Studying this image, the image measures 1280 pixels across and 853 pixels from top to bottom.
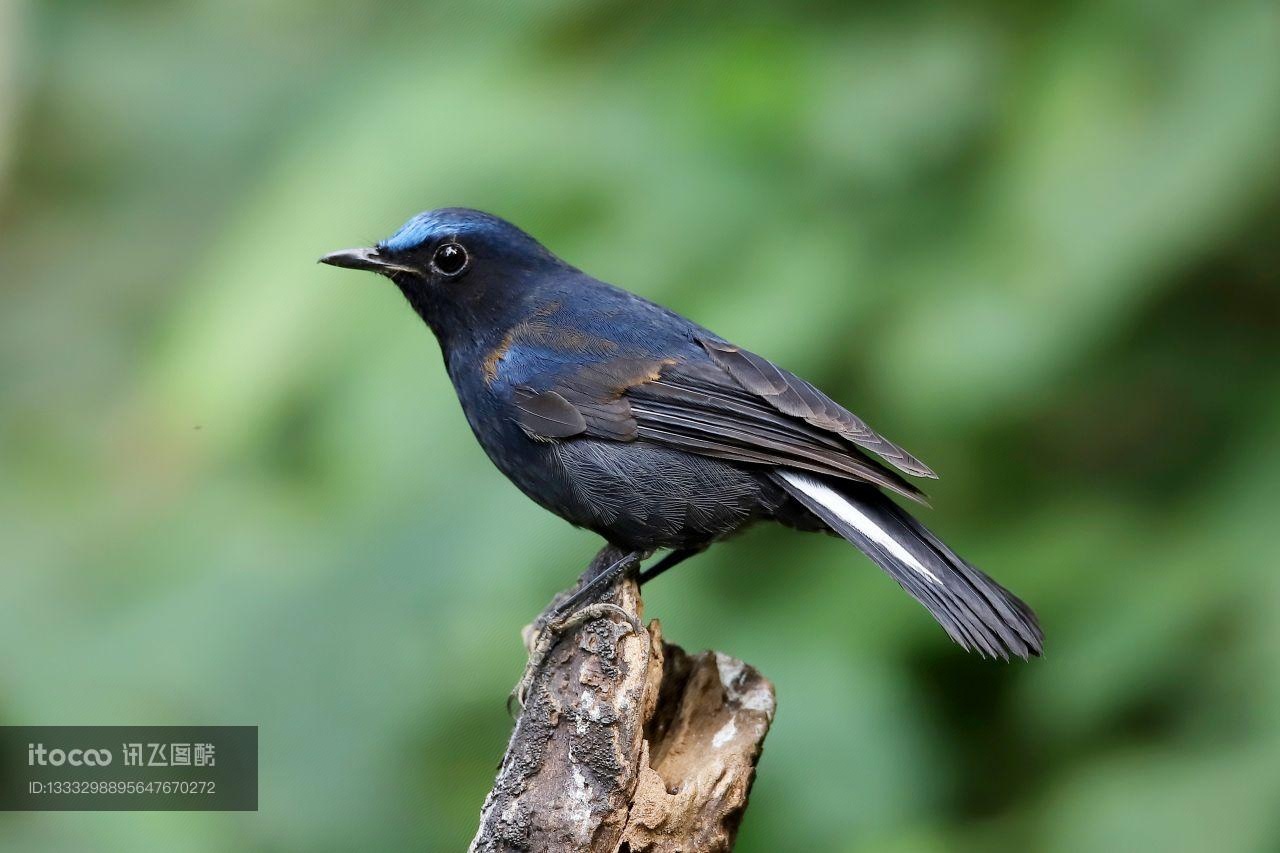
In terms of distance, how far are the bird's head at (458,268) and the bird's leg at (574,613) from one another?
0.95m

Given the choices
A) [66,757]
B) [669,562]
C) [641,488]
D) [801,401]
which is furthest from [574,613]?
[66,757]

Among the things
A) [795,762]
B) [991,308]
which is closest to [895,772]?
[795,762]

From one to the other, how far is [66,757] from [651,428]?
8.48 feet

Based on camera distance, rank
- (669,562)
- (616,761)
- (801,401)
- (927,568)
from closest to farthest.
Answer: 1. (616,761)
2. (927,568)
3. (801,401)
4. (669,562)

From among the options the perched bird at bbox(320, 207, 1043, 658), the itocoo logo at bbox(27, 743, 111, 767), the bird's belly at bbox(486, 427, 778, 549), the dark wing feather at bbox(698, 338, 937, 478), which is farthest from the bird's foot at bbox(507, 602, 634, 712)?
the itocoo logo at bbox(27, 743, 111, 767)

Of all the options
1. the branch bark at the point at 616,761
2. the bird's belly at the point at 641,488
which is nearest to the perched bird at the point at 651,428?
the bird's belly at the point at 641,488

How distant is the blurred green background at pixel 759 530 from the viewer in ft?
14.5

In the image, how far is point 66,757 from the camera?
→ 190 inches

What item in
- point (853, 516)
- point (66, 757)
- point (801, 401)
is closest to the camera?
point (853, 516)

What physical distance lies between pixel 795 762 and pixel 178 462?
3.02 meters

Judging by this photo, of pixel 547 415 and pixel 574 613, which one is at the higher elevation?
pixel 547 415

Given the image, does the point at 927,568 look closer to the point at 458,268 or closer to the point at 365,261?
the point at 458,268

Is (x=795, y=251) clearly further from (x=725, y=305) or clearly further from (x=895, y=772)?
(x=895, y=772)

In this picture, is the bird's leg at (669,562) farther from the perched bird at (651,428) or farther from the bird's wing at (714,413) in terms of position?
the bird's wing at (714,413)
